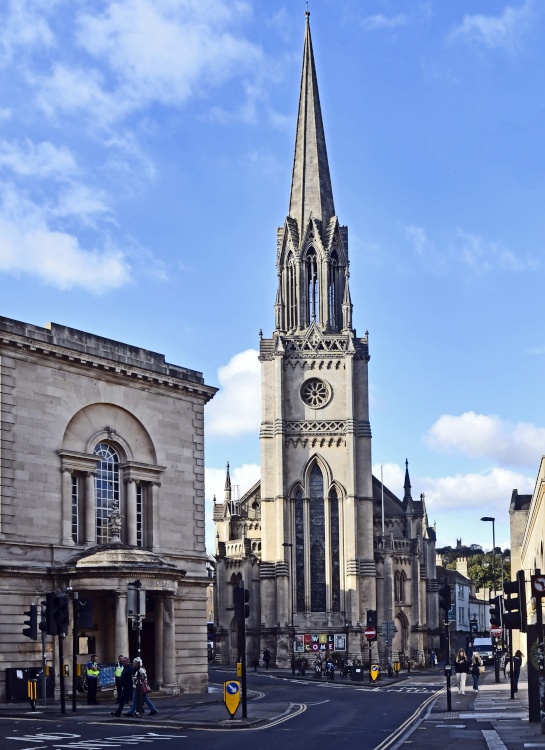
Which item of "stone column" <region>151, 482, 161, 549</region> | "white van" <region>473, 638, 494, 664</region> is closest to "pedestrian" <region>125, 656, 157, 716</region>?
"stone column" <region>151, 482, 161, 549</region>

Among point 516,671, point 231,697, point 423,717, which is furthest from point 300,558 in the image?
point 231,697

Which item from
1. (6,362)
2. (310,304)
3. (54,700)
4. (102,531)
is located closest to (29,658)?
(54,700)

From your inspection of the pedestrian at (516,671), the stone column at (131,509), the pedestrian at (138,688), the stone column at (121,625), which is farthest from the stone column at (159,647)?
the pedestrian at (516,671)

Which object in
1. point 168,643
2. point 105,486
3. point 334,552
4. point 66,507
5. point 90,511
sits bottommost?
point 168,643

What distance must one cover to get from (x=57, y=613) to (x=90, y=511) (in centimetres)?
1180

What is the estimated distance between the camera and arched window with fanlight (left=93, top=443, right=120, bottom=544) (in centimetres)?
4456

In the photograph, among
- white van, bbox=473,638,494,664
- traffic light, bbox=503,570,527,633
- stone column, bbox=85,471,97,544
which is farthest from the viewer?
white van, bbox=473,638,494,664

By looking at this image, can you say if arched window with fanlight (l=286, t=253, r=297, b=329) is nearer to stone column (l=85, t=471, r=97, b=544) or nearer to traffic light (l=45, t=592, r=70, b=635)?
stone column (l=85, t=471, r=97, b=544)

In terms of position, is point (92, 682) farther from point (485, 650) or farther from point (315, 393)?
point (315, 393)

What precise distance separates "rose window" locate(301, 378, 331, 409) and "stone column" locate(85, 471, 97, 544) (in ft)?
191

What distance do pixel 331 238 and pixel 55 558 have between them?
69461 mm

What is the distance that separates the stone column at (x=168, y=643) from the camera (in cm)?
4303

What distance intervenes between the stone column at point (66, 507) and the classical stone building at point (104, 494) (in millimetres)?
43

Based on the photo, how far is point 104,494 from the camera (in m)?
45.1
